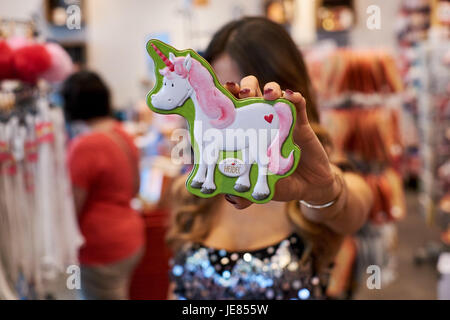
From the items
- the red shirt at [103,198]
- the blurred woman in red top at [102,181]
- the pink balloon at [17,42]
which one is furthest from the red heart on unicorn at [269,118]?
the red shirt at [103,198]

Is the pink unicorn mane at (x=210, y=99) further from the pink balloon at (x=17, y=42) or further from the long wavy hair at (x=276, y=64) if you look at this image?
the pink balloon at (x=17, y=42)

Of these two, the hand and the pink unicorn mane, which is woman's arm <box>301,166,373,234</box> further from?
the pink unicorn mane

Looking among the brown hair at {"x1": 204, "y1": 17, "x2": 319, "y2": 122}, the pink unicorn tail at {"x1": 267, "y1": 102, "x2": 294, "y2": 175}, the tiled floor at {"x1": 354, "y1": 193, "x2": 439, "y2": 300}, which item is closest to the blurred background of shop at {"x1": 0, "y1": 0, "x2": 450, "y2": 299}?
the tiled floor at {"x1": 354, "y1": 193, "x2": 439, "y2": 300}

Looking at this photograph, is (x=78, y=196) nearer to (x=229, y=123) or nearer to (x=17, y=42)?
(x=17, y=42)

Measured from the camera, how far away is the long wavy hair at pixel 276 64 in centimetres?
56

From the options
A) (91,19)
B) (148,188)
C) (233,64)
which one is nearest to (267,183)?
(233,64)

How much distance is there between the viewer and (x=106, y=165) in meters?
1.76

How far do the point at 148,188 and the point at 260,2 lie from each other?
3187 mm

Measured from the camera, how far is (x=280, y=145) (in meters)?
0.44

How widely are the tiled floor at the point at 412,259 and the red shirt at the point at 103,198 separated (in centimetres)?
Answer: 123

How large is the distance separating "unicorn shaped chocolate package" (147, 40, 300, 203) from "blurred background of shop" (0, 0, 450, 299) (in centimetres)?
27

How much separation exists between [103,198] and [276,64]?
1342 mm
